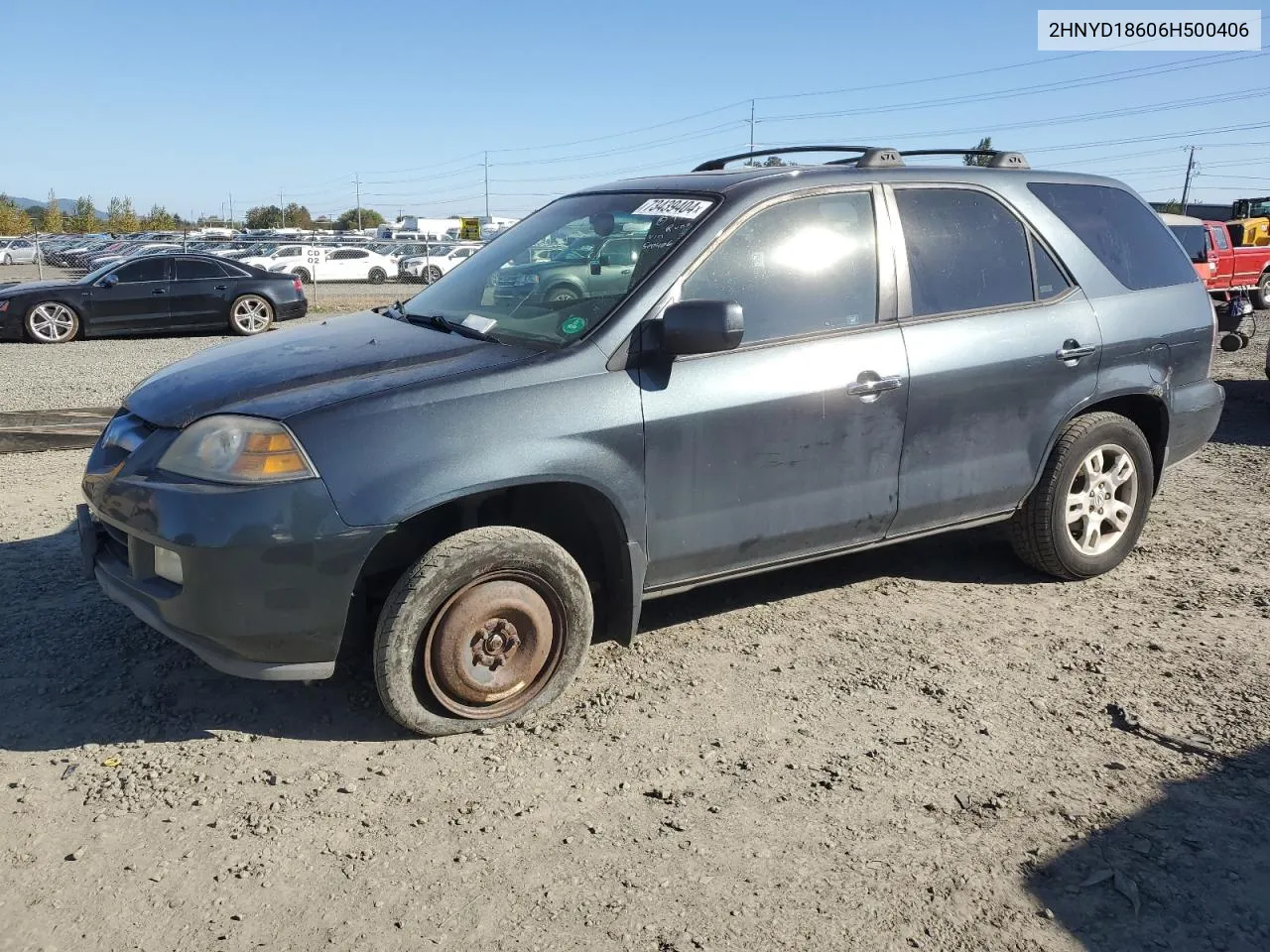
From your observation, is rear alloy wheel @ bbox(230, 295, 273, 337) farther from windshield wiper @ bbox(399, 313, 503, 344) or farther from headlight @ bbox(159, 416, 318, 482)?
headlight @ bbox(159, 416, 318, 482)

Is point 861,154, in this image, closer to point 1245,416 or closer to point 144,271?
point 1245,416

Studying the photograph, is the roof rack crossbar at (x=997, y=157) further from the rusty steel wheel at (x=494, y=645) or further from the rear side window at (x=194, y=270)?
the rear side window at (x=194, y=270)

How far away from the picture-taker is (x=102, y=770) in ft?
10.4

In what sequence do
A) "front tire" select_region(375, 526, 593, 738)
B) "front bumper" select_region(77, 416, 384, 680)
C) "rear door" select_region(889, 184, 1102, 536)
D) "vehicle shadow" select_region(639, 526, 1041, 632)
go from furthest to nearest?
"vehicle shadow" select_region(639, 526, 1041, 632) < "rear door" select_region(889, 184, 1102, 536) < "front tire" select_region(375, 526, 593, 738) < "front bumper" select_region(77, 416, 384, 680)

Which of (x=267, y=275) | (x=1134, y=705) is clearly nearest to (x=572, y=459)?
(x=1134, y=705)

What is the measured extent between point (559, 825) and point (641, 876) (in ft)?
A: 1.08

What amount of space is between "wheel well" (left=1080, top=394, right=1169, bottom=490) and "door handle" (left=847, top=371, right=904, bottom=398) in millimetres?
1359

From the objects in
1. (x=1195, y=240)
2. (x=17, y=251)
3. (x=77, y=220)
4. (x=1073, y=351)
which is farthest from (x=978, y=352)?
(x=77, y=220)

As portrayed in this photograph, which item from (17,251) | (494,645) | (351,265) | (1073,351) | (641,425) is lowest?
(494,645)

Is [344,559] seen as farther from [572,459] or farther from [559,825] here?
[559,825]

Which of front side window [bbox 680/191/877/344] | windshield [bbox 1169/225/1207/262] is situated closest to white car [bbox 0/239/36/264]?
windshield [bbox 1169/225/1207/262]

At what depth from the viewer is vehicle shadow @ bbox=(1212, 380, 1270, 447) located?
26.9ft

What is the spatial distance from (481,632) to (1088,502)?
115 inches

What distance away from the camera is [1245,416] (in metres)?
9.19
